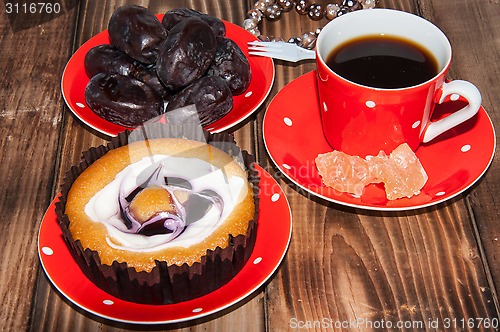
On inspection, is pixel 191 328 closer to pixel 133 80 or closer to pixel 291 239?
pixel 291 239

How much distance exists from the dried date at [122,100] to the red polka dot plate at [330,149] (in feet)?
0.75

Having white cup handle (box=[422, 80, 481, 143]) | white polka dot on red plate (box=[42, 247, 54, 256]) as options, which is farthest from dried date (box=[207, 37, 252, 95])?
white polka dot on red plate (box=[42, 247, 54, 256])

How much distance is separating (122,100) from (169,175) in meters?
0.26

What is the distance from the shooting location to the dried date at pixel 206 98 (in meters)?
1.30

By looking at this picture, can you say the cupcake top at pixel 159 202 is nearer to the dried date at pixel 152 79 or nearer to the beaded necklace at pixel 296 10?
the dried date at pixel 152 79

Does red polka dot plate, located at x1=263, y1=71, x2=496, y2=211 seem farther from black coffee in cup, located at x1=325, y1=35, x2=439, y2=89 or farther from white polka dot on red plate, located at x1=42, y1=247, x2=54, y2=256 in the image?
white polka dot on red plate, located at x1=42, y1=247, x2=54, y2=256

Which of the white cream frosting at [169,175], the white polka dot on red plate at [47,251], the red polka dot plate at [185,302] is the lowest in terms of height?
the red polka dot plate at [185,302]

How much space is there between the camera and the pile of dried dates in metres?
1.31

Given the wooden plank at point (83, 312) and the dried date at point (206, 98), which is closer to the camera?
→ the wooden plank at point (83, 312)

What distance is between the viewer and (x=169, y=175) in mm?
1115

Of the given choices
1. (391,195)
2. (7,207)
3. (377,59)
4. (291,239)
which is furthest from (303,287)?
(7,207)

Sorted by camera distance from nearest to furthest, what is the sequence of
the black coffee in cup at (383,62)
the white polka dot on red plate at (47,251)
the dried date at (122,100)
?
the white polka dot on red plate at (47,251)
the black coffee in cup at (383,62)
the dried date at (122,100)

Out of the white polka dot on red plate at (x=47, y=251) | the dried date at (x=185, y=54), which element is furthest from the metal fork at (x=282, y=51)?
the white polka dot on red plate at (x=47, y=251)

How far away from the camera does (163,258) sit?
3.25ft
